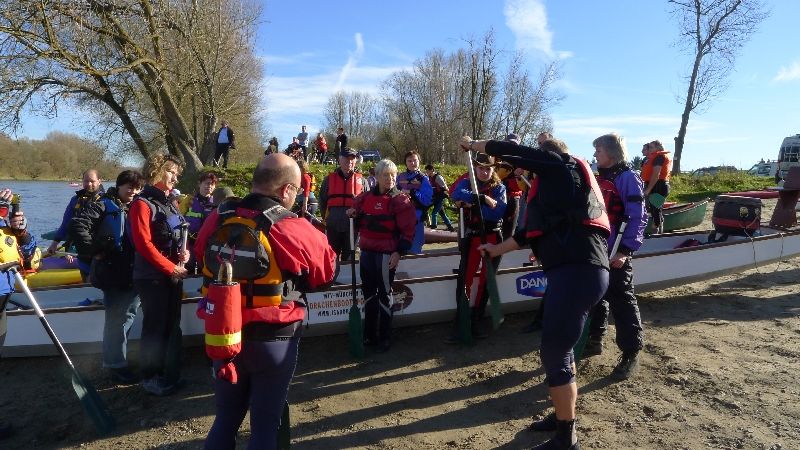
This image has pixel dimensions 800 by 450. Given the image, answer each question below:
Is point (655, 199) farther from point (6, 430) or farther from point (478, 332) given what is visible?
point (6, 430)

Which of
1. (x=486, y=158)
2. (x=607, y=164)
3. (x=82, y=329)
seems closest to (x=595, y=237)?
(x=607, y=164)

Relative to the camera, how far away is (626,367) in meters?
3.86

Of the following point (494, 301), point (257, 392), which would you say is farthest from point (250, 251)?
point (494, 301)

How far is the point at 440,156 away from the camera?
34781 millimetres

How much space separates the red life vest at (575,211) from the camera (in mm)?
2758

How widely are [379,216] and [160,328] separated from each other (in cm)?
194

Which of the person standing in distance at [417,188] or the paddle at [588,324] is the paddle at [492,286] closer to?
the paddle at [588,324]

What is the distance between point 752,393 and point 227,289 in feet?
12.2

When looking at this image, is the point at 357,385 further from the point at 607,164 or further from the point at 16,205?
the point at 16,205

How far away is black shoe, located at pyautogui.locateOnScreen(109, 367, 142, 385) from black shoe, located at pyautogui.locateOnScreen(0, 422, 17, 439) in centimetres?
72

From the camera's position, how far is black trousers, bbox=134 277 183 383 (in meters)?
3.64

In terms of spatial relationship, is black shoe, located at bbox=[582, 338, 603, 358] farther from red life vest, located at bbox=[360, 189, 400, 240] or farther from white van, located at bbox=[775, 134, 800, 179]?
white van, located at bbox=[775, 134, 800, 179]

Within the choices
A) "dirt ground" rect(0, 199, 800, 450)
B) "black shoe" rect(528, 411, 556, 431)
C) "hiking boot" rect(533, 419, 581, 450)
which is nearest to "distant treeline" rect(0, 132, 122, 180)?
"dirt ground" rect(0, 199, 800, 450)

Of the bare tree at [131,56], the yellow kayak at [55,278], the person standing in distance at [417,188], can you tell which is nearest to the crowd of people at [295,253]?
the yellow kayak at [55,278]
